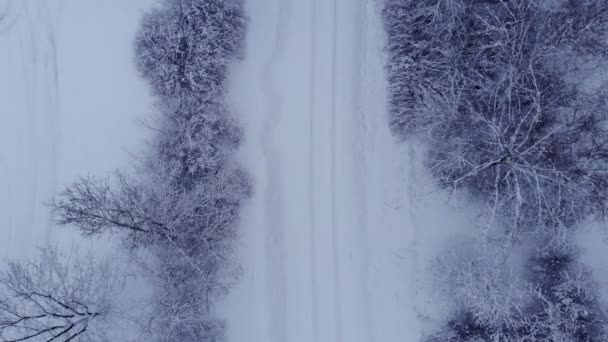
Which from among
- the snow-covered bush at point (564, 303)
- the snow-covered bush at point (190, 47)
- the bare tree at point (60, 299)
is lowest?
the snow-covered bush at point (564, 303)

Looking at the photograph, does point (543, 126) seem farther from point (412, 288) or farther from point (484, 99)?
point (412, 288)

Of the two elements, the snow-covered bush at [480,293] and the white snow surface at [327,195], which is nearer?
the snow-covered bush at [480,293]

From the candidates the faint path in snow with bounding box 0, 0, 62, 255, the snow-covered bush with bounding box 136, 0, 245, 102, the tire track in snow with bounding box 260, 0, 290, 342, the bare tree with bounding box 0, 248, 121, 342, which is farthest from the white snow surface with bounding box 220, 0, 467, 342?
the faint path in snow with bounding box 0, 0, 62, 255

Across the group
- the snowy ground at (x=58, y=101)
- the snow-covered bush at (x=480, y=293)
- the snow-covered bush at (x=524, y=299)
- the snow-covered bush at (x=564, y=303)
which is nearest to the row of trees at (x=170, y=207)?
the snowy ground at (x=58, y=101)

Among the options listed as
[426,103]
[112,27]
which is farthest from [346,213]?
[112,27]

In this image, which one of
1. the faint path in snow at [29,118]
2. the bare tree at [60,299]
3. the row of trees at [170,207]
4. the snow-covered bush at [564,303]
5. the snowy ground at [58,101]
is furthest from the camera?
the faint path in snow at [29,118]

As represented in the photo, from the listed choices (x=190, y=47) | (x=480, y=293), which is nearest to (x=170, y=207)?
(x=190, y=47)

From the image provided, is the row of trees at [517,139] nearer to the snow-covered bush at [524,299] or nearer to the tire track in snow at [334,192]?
the snow-covered bush at [524,299]
